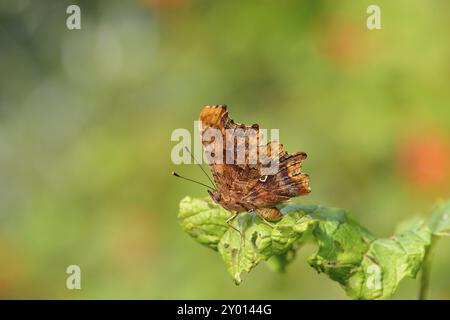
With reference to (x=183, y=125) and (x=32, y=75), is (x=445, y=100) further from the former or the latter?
(x=32, y=75)

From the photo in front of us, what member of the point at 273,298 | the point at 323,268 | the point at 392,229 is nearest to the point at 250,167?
the point at 323,268

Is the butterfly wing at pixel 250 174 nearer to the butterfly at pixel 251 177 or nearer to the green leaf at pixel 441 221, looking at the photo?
the butterfly at pixel 251 177

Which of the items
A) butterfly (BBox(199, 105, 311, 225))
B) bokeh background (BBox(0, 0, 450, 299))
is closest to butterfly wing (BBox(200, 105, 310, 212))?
butterfly (BBox(199, 105, 311, 225))

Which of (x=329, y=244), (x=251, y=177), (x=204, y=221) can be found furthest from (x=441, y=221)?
(x=204, y=221)

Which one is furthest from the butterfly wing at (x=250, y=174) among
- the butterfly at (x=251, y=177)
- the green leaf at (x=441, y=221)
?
the green leaf at (x=441, y=221)

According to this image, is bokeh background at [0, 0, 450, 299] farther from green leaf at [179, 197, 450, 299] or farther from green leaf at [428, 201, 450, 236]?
green leaf at [179, 197, 450, 299]
